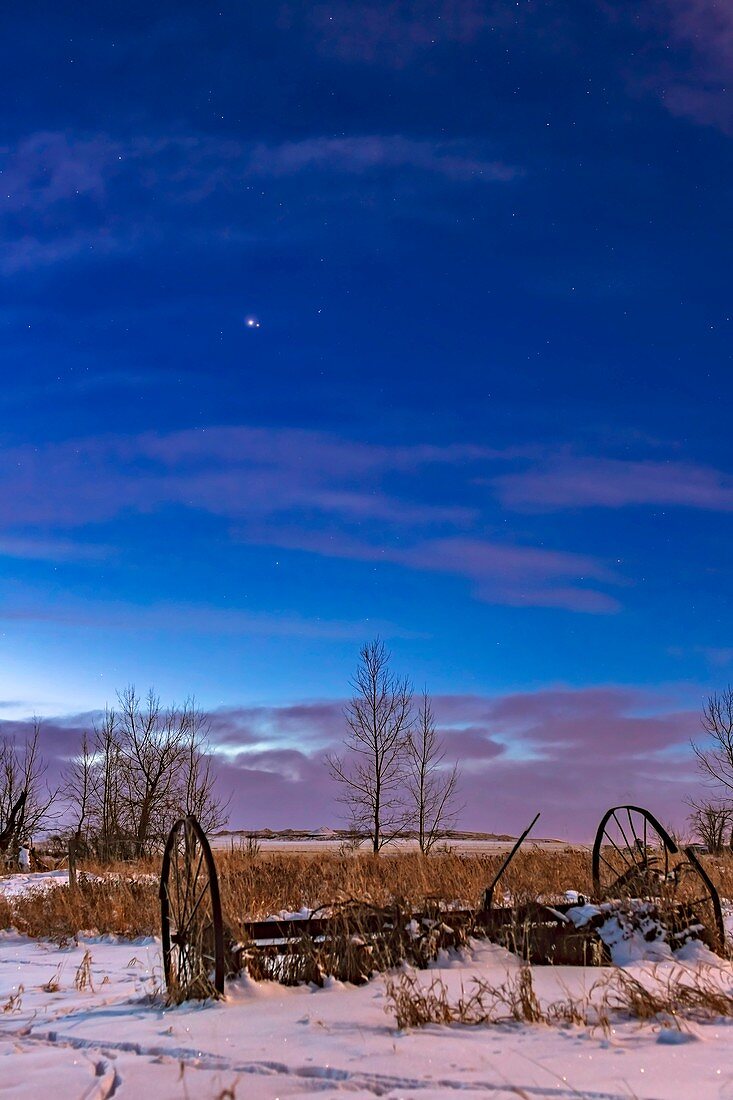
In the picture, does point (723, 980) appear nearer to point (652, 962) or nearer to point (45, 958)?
point (652, 962)

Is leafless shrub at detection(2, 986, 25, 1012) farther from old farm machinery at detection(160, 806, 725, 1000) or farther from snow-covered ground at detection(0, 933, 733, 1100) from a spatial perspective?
old farm machinery at detection(160, 806, 725, 1000)

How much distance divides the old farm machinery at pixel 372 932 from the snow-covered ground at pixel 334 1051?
22 cm

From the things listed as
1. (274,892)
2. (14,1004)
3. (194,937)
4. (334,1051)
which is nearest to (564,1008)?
(334,1051)

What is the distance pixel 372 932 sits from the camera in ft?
23.6

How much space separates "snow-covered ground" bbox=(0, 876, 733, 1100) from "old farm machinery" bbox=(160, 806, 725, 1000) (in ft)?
0.72

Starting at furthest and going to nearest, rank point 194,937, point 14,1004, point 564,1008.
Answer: point 14,1004, point 194,937, point 564,1008

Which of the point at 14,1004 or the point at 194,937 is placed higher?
the point at 194,937

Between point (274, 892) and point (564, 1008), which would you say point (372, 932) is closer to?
point (564, 1008)

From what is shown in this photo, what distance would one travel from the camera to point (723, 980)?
253 inches

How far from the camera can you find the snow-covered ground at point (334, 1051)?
4.18 m

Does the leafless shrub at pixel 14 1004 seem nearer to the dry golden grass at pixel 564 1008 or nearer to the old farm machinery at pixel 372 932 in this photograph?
the old farm machinery at pixel 372 932

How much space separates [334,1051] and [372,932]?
2441 millimetres

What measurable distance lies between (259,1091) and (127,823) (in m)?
35.0

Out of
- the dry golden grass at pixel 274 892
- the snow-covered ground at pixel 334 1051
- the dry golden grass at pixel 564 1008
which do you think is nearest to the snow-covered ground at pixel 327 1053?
the snow-covered ground at pixel 334 1051
